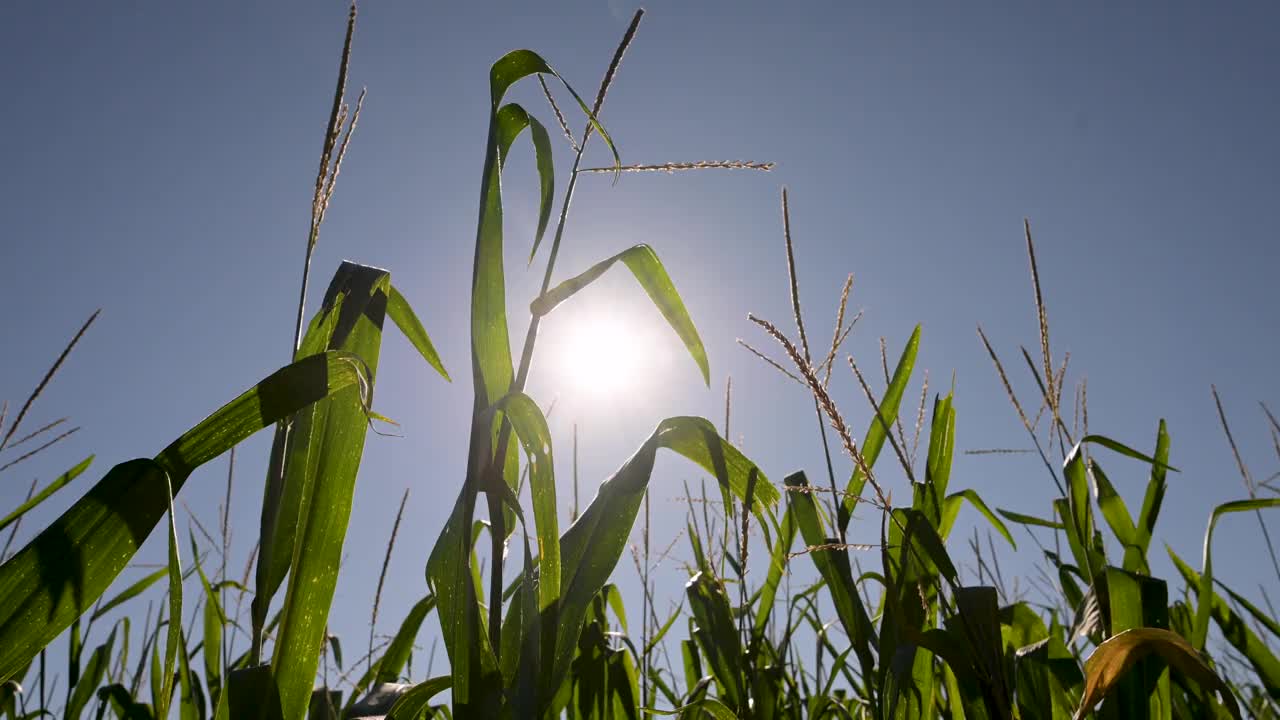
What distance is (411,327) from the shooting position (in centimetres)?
119

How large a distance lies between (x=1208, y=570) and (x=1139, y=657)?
2.04ft

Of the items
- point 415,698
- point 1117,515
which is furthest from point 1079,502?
point 415,698

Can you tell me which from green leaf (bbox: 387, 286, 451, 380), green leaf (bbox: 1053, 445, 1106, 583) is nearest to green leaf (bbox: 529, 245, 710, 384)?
green leaf (bbox: 387, 286, 451, 380)

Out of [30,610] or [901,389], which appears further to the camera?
[901,389]

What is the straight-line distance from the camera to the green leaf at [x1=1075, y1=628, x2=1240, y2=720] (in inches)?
30.5

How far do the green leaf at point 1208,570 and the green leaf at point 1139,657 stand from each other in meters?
0.52

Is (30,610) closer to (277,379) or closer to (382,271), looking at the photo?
(277,379)

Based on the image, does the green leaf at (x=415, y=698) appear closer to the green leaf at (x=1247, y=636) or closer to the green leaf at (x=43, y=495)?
the green leaf at (x=43, y=495)

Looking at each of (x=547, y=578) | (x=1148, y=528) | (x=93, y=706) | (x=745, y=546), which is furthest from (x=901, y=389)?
(x=93, y=706)

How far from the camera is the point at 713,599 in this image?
153 centimetres

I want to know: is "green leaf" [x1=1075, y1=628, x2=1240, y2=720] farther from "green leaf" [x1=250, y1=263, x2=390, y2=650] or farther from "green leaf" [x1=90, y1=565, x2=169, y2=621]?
"green leaf" [x1=90, y1=565, x2=169, y2=621]

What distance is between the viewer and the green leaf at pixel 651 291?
1006 millimetres

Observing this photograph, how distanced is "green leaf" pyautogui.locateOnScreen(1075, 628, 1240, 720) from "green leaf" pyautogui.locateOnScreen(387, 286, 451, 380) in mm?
944

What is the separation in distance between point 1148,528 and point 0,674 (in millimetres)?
1682
